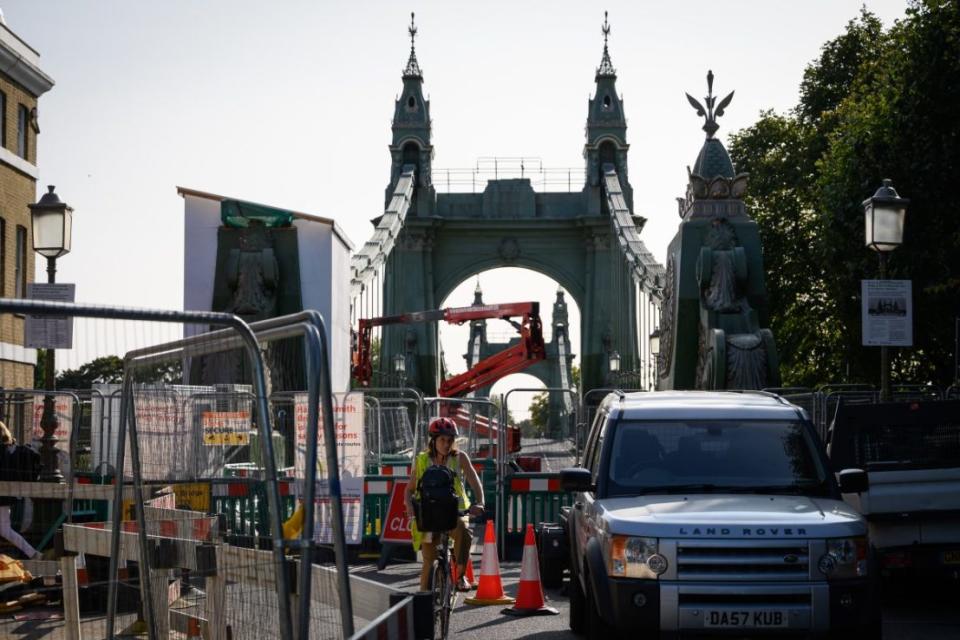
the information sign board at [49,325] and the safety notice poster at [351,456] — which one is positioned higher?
the information sign board at [49,325]

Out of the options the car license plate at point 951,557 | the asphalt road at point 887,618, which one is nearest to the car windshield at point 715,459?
the asphalt road at point 887,618

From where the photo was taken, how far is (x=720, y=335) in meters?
24.7

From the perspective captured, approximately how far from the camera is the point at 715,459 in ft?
31.1

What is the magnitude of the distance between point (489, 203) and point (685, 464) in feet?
218

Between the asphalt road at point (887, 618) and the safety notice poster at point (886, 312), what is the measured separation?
397 cm

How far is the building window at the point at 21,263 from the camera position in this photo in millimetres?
33938

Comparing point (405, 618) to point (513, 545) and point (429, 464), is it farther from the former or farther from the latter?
point (513, 545)

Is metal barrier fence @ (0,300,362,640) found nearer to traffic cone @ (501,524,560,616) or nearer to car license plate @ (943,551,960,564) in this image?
traffic cone @ (501,524,560,616)

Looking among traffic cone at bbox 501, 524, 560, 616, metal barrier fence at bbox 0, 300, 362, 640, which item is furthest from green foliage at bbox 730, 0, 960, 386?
metal barrier fence at bbox 0, 300, 362, 640

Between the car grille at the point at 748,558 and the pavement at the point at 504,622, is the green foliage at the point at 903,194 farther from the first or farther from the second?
the car grille at the point at 748,558

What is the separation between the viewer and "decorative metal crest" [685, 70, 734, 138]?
27.7m

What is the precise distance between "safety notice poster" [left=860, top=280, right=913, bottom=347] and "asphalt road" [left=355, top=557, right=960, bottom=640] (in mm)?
3966

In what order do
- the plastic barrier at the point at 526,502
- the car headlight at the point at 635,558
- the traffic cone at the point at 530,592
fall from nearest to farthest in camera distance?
the car headlight at the point at 635,558, the traffic cone at the point at 530,592, the plastic barrier at the point at 526,502

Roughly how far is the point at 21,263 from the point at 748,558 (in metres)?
28.3
